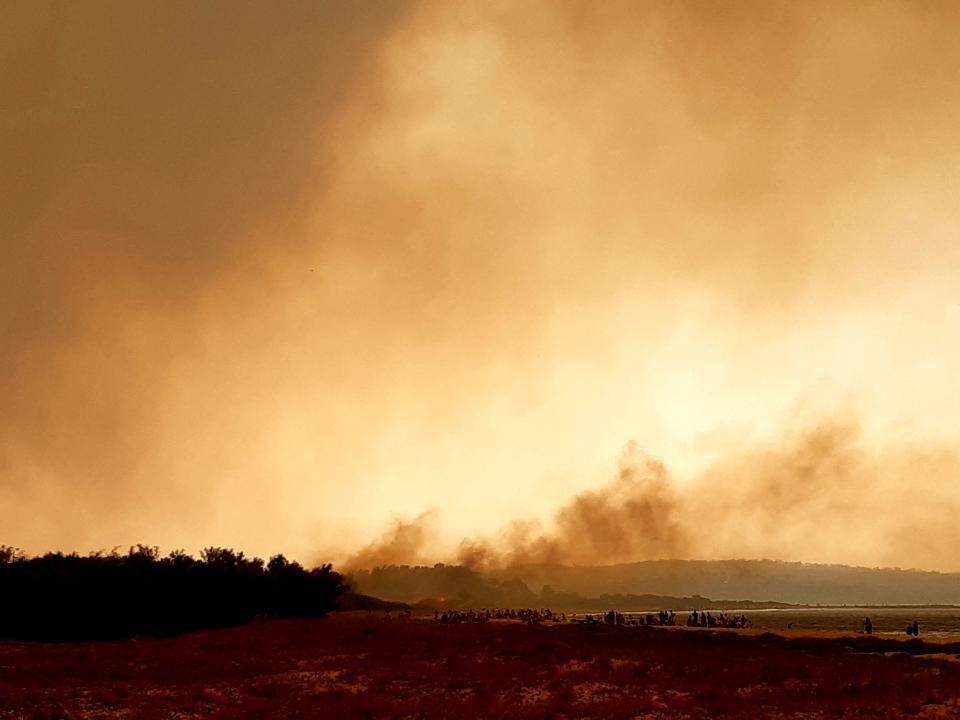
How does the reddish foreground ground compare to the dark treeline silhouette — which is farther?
the dark treeline silhouette

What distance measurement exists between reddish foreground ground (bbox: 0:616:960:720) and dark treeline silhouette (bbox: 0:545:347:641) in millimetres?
9198

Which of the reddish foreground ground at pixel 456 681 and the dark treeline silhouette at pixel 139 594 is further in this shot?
the dark treeline silhouette at pixel 139 594

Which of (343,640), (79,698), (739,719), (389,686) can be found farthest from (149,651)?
(739,719)

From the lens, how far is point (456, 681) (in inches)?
1464

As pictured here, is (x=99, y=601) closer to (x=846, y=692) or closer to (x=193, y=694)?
(x=193, y=694)

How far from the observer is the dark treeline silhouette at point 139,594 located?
64.4m

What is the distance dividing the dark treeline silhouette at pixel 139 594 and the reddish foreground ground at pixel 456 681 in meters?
9.20

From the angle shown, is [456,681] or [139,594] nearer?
[456,681]

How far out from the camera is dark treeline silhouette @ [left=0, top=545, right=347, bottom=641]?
64.4 m

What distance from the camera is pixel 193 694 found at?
3300 cm

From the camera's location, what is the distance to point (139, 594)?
232ft

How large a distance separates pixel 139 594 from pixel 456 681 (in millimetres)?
49164

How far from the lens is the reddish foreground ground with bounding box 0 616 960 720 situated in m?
28.7

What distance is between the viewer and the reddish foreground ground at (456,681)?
2869cm
